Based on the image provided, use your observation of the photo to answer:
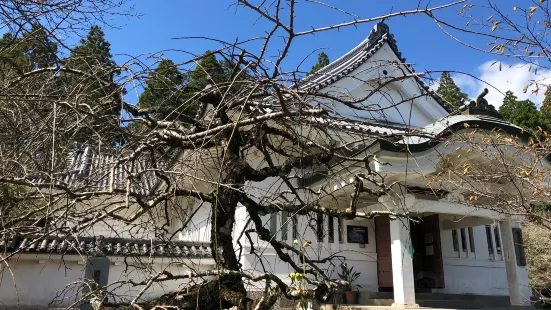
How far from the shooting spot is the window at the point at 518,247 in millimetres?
11039

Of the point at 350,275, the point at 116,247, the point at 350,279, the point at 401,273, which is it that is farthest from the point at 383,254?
the point at 116,247

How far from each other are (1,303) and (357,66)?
10.4m

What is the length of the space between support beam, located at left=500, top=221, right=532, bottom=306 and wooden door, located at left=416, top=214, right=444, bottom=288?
5.33ft

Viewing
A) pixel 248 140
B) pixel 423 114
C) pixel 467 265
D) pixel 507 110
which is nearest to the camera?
pixel 248 140

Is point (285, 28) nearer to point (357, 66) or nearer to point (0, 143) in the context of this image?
point (0, 143)

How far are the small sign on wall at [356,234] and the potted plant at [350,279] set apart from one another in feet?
2.60

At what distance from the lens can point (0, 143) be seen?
379 centimetres

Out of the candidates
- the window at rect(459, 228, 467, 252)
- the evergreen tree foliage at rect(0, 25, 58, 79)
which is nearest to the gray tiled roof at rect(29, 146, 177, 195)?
the evergreen tree foliage at rect(0, 25, 58, 79)

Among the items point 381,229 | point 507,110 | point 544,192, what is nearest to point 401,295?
point 381,229

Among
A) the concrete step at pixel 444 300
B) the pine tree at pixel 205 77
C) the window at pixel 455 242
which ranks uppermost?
the pine tree at pixel 205 77

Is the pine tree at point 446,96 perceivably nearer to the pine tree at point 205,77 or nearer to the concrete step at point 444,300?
the pine tree at point 205,77

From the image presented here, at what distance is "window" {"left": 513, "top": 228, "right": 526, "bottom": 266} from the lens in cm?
1104

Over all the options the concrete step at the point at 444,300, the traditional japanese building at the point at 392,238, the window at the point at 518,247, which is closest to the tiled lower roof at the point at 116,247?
the traditional japanese building at the point at 392,238

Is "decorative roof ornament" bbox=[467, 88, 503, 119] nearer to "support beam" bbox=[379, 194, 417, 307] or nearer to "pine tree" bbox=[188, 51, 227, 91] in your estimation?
"support beam" bbox=[379, 194, 417, 307]
